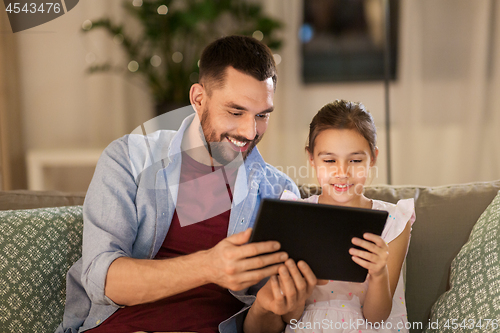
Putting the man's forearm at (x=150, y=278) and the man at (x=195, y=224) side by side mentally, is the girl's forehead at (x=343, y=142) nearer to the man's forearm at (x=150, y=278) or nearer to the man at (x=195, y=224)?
the man at (x=195, y=224)

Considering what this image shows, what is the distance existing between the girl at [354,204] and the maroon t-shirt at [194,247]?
0.19m

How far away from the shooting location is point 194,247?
1170 millimetres

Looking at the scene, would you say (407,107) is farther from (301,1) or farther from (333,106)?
(333,106)

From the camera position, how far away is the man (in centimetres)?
94

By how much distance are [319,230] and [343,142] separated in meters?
0.35

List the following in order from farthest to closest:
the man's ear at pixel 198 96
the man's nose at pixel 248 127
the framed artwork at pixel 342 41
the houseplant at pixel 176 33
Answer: the framed artwork at pixel 342 41
the houseplant at pixel 176 33
the man's ear at pixel 198 96
the man's nose at pixel 248 127

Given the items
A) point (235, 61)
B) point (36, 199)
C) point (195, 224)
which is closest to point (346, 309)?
point (195, 224)

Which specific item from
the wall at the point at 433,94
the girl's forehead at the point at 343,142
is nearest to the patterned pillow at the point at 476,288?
the girl's forehead at the point at 343,142

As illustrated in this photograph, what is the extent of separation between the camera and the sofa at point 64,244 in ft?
3.47

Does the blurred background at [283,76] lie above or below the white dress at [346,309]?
above

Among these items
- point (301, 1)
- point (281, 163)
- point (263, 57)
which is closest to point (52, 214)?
point (263, 57)

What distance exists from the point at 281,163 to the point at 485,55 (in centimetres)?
141

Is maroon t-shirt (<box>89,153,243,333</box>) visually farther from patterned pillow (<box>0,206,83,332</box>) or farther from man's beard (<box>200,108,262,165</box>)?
patterned pillow (<box>0,206,83,332</box>)

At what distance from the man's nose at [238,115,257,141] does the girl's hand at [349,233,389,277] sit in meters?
0.46
